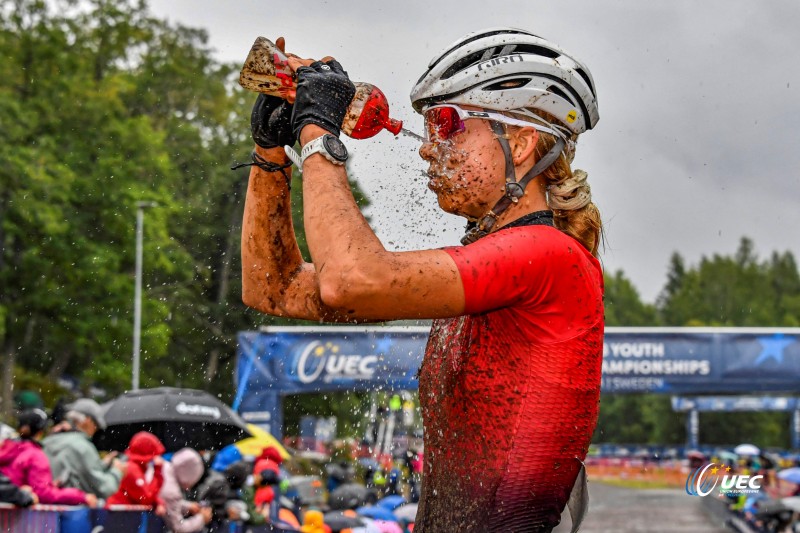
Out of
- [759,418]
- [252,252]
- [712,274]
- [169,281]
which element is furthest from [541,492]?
[712,274]

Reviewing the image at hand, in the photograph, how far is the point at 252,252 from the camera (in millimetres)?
2916

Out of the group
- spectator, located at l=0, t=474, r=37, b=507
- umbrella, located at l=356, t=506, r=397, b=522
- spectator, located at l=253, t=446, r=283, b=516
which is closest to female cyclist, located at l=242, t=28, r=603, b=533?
spectator, located at l=0, t=474, r=37, b=507

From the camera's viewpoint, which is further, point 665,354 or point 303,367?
point 665,354

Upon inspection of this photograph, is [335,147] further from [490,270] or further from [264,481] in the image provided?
[264,481]

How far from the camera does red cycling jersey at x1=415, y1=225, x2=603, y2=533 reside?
2.31 meters

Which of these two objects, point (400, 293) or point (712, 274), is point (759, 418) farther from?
point (400, 293)

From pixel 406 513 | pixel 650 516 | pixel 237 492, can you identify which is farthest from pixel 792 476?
pixel 650 516

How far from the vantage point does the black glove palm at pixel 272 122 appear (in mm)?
2729

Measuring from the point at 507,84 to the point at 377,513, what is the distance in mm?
6154

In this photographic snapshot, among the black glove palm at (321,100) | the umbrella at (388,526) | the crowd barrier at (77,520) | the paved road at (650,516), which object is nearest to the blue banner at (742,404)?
the paved road at (650,516)

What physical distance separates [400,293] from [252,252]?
0.82 meters

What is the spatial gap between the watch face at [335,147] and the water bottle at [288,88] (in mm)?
292

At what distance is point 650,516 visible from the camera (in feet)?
70.7

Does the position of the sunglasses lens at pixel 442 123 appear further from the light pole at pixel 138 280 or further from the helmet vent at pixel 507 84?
the light pole at pixel 138 280
